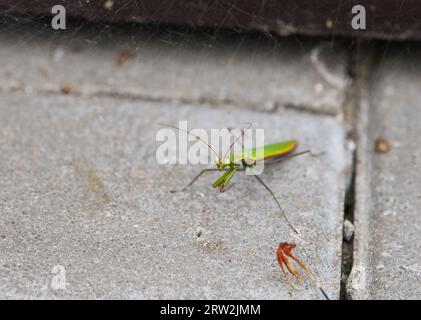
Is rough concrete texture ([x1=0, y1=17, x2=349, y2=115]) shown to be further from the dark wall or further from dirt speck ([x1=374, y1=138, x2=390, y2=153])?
dirt speck ([x1=374, y1=138, x2=390, y2=153])

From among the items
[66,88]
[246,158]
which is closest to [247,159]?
[246,158]

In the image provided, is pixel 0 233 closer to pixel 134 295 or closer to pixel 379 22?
pixel 134 295

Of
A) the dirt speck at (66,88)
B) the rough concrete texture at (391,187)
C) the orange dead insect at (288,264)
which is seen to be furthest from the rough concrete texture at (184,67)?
the orange dead insect at (288,264)

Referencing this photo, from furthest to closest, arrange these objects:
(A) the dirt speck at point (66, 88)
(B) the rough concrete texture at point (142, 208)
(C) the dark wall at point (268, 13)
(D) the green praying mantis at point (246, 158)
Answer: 1. (A) the dirt speck at point (66, 88)
2. (C) the dark wall at point (268, 13)
3. (D) the green praying mantis at point (246, 158)
4. (B) the rough concrete texture at point (142, 208)

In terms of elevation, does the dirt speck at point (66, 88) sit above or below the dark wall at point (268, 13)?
below

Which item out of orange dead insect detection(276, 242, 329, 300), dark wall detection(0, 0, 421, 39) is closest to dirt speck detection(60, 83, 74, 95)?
dark wall detection(0, 0, 421, 39)

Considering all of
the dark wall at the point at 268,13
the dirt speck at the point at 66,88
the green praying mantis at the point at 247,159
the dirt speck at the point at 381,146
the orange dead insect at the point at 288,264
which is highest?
the dark wall at the point at 268,13

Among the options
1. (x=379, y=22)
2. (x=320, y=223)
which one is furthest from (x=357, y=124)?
(x=320, y=223)

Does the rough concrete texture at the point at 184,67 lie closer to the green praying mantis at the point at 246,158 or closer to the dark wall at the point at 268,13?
the dark wall at the point at 268,13
